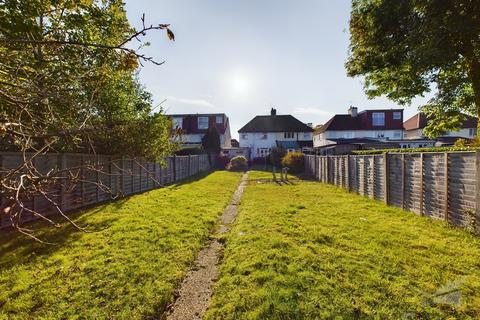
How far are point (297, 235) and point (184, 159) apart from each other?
18087 mm

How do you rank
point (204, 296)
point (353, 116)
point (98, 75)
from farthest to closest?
point (353, 116) → point (204, 296) → point (98, 75)

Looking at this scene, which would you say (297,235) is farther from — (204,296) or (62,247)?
(62,247)

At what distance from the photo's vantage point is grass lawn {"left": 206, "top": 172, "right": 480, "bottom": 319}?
3525 millimetres

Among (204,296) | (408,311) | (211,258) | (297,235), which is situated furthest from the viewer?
(297,235)

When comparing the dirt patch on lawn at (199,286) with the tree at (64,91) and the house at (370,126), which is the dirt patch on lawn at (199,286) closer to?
the tree at (64,91)

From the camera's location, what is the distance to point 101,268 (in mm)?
4852

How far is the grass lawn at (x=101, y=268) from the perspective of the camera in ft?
12.2

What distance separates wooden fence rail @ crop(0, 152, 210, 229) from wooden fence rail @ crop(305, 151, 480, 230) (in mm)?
7577

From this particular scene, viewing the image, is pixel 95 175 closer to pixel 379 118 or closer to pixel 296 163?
pixel 296 163

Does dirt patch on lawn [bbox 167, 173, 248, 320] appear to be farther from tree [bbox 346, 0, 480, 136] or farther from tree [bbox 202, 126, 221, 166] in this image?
tree [bbox 202, 126, 221, 166]

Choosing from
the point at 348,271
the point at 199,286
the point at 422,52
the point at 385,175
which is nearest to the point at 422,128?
the point at 422,52

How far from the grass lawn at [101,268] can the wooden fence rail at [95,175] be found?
0.73 metres

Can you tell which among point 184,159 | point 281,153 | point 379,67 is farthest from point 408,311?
point 281,153

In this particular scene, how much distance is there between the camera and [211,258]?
5.61 meters
